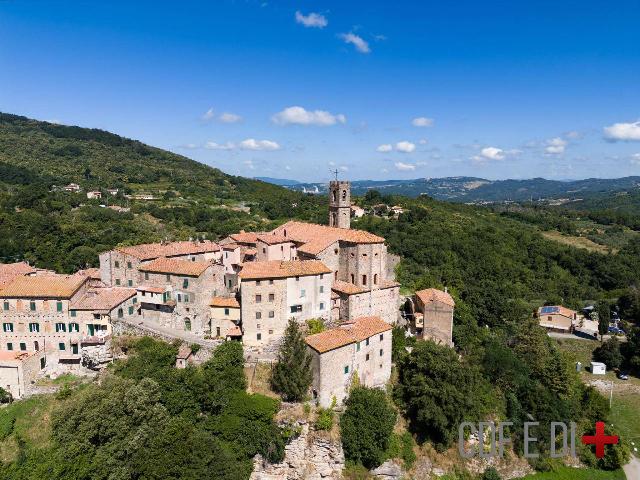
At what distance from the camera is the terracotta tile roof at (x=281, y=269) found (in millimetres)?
38875

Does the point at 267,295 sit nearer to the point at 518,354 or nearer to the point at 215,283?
the point at 215,283

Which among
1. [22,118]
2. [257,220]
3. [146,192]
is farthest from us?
[22,118]

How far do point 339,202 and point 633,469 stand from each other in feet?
137

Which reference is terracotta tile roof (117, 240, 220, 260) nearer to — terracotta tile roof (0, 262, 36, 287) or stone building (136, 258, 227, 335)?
stone building (136, 258, 227, 335)

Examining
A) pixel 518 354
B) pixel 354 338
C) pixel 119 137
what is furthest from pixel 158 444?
pixel 119 137

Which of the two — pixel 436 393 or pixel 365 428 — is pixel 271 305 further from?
pixel 436 393

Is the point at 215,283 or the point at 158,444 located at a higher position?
the point at 215,283

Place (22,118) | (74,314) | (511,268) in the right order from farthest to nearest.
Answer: (22,118), (511,268), (74,314)

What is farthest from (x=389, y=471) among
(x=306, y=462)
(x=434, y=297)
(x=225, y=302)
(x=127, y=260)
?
(x=127, y=260)

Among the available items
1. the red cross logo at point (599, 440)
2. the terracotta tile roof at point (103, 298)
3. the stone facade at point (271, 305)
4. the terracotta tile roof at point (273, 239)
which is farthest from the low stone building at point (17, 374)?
the red cross logo at point (599, 440)

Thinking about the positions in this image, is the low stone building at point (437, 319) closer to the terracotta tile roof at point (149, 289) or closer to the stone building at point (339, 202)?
the stone building at point (339, 202)

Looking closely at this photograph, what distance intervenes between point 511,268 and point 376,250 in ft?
202

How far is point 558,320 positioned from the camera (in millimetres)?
74500

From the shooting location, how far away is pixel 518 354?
51.2 m
